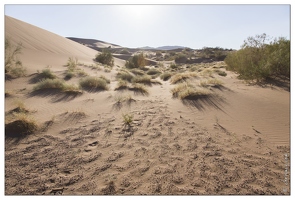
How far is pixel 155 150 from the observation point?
3.81 metres

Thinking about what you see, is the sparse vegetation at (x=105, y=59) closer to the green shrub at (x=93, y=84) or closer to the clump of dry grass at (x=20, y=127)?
the green shrub at (x=93, y=84)

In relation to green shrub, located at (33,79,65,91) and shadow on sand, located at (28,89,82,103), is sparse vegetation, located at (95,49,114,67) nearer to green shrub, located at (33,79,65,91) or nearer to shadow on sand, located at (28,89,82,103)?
green shrub, located at (33,79,65,91)

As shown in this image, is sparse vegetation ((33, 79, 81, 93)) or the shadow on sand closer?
the shadow on sand

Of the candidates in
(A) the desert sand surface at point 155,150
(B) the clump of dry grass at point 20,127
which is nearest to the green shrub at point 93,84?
(A) the desert sand surface at point 155,150

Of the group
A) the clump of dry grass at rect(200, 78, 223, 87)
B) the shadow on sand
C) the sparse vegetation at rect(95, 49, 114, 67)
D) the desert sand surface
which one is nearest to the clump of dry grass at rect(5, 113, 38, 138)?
the desert sand surface

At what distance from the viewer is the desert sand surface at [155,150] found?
2.81 metres

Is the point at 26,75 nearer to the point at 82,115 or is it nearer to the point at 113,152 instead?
the point at 82,115

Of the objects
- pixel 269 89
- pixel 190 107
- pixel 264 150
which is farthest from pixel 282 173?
pixel 269 89

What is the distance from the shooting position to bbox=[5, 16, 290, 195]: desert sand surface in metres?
2.81

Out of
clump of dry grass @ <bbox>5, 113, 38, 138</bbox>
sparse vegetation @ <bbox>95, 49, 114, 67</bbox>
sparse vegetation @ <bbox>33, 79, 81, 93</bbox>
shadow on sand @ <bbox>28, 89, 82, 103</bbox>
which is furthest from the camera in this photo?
sparse vegetation @ <bbox>95, 49, 114, 67</bbox>

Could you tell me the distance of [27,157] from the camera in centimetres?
352

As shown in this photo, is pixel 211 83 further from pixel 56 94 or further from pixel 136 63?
pixel 136 63

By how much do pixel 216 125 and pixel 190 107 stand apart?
5.35ft

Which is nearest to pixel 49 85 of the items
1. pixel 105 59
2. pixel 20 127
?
pixel 20 127
